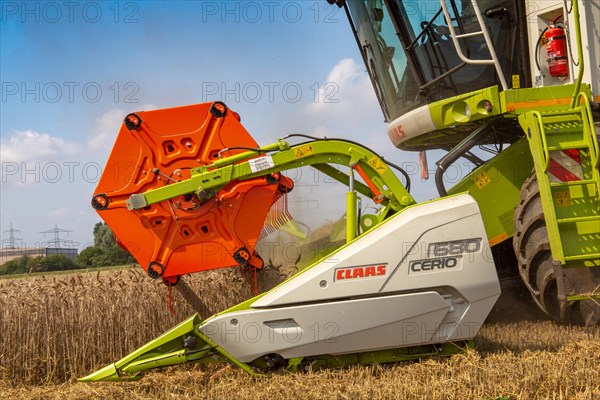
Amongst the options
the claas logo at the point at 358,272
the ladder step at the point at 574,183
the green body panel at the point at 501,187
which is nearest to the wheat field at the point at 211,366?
the claas logo at the point at 358,272

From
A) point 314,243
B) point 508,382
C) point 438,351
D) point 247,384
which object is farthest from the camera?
point 314,243

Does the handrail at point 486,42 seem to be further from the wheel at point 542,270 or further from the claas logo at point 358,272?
the claas logo at point 358,272

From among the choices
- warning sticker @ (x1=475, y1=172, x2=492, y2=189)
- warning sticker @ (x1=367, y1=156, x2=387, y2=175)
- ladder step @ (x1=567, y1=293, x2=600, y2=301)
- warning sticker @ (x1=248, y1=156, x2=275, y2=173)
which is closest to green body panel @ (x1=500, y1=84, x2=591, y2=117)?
warning sticker @ (x1=475, y1=172, x2=492, y2=189)

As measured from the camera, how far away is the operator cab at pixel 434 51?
450cm

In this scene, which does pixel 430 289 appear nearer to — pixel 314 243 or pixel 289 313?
pixel 289 313

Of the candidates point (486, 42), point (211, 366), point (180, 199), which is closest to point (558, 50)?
point (486, 42)

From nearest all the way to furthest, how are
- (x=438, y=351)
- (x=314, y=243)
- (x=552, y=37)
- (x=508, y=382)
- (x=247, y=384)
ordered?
(x=508, y=382)
(x=247, y=384)
(x=438, y=351)
(x=552, y=37)
(x=314, y=243)

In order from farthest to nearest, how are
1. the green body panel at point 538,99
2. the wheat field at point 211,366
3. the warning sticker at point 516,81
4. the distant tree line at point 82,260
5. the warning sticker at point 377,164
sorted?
the distant tree line at point 82,260
the warning sticker at point 516,81
the green body panel at point 538,99
the warning sticker at point 377,164
the wheat field at point 211,366

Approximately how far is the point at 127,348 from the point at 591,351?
308cm

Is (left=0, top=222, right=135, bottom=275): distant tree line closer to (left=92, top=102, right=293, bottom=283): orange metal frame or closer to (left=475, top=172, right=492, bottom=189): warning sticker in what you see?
(left=92, top=102, right=293, bottom=283): orange metal frame

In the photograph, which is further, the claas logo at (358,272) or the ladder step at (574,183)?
the ladder step at (574,183)

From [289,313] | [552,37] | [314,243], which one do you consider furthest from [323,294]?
[552,37]

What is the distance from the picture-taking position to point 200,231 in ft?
12.9

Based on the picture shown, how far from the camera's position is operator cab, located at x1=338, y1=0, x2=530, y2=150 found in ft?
14.8
